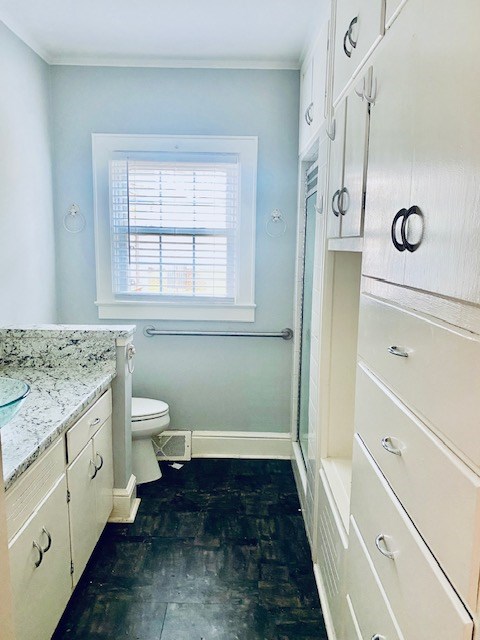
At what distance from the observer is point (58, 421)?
5.64 feet

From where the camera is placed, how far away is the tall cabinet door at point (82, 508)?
1872 mm

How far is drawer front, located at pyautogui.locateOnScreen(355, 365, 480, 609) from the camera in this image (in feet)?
2.42

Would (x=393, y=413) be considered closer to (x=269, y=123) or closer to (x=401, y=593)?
(x=401, y=593)

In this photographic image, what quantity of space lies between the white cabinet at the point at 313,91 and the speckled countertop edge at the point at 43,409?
5.18ft

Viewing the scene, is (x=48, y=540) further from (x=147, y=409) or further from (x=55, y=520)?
(x=147, y=409)

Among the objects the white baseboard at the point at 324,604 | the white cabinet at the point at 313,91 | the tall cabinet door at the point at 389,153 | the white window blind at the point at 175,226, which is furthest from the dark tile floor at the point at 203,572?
the white cabinet at the point at 313,91

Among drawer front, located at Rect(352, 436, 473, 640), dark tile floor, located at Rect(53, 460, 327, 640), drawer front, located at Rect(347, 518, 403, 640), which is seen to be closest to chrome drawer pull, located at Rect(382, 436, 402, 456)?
drawer front, located at Rect(352, 436, 473, 640)

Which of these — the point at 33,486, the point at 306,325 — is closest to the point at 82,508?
the point at 33,486

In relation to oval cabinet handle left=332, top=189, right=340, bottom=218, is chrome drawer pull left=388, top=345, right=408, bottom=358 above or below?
below

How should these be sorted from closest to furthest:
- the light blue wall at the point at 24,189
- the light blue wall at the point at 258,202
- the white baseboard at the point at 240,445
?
the light blue wall at the point at 24,189 < the light blue wall at the point at 258,202 < the white baseboard at the point at 240,445

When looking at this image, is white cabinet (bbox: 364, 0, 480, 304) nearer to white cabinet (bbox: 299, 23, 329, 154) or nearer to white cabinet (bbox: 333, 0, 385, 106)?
white cabinet (bbox: 333, 0, 385, 106)

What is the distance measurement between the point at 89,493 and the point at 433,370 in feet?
5.55

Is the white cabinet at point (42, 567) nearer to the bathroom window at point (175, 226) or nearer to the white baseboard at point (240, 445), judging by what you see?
the white baseboard at point (240, 445)

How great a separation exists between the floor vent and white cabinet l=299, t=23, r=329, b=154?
2.02 meters
